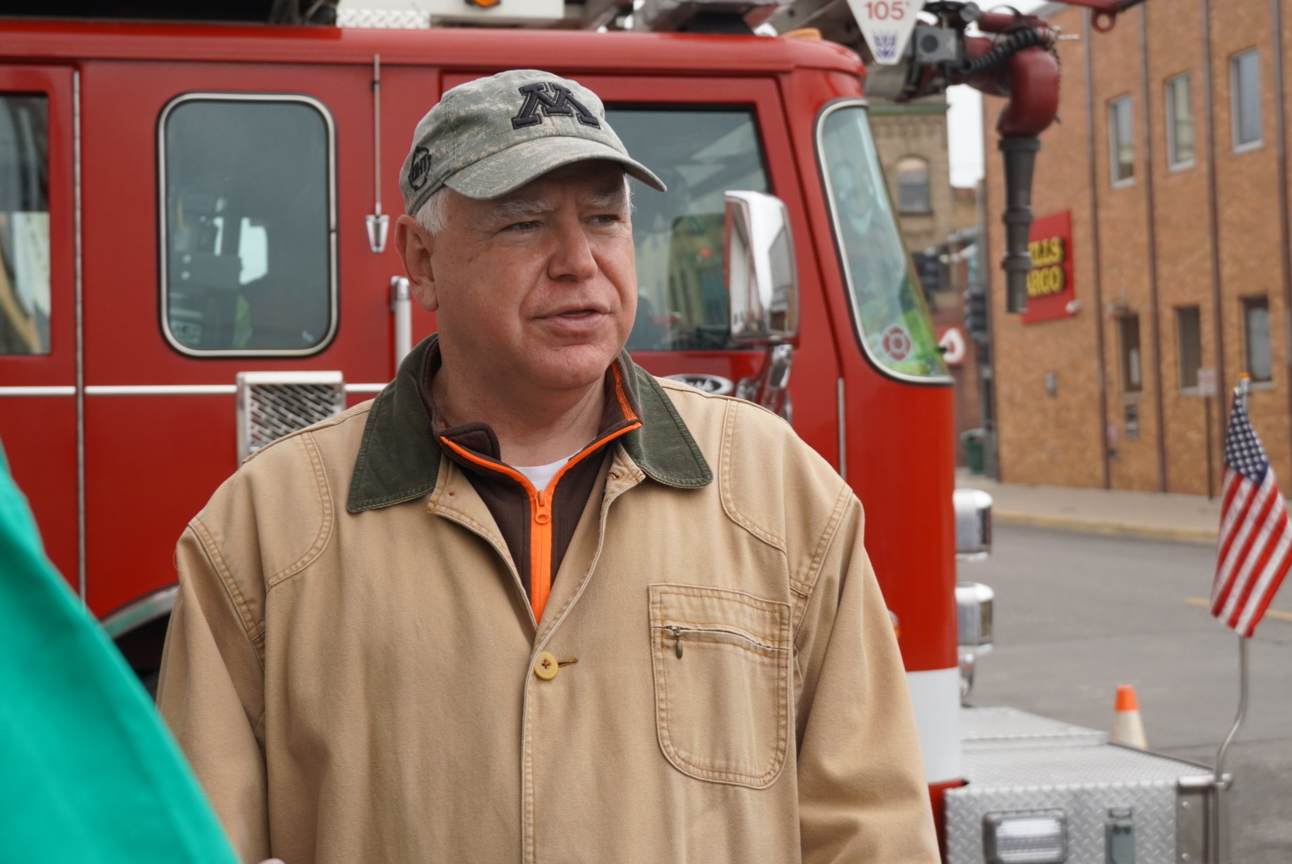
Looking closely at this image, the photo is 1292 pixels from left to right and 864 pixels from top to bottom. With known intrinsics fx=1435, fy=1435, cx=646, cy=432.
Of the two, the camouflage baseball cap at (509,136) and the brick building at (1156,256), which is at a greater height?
the brick building at (1156,256)

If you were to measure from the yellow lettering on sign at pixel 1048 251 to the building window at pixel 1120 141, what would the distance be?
6.52ft

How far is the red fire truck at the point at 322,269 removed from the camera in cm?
381

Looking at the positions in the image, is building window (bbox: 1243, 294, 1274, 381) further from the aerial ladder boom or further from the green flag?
the green flag

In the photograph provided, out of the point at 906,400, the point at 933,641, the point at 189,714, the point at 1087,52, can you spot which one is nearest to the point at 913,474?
the point at 906,400

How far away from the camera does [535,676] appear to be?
6.33 feet

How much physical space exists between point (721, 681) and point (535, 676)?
256 millimetres

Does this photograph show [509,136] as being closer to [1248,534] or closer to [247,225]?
[247,225]

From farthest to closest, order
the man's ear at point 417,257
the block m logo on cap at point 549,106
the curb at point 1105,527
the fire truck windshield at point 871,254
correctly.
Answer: the curb at point 1105,527 < the fire truck windshield at point 871,254 < the man's ear at point 417,257 < the block m logo on cap at point 549,106

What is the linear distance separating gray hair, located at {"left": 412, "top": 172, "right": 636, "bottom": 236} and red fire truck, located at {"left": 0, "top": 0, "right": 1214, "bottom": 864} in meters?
1.64

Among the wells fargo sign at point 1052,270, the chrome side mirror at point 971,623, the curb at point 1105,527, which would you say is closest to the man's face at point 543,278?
the chrome side mirror at point 971,623

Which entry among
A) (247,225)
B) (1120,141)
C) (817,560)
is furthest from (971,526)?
(1120,141)

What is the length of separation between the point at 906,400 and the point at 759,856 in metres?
2.36

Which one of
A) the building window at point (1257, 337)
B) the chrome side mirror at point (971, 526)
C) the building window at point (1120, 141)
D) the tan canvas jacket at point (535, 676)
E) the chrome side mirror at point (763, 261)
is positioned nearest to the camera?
the tan canvas jacket at point (535, 676)

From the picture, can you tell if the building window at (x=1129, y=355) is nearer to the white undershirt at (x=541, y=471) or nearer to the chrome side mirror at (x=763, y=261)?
the chrome side mirror at (x=763, y=261)
